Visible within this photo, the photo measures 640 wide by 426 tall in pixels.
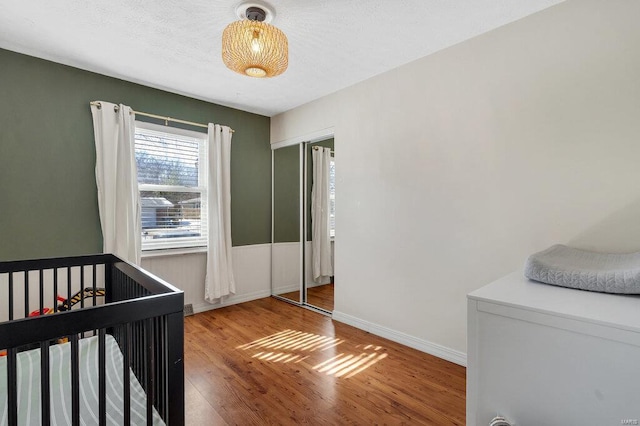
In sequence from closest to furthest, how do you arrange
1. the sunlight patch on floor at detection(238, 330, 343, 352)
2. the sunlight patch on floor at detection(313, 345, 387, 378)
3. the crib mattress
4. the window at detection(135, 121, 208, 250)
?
the crib mattress
the sunlight patch on floor at detection(313, 345, 387, 378)
the sunlight patch on floor at detection(238, 330, 343, 352)
the window at detection(135, 121, 208, 250)

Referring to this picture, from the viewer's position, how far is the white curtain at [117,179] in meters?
2.75

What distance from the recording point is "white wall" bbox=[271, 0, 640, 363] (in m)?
1.68

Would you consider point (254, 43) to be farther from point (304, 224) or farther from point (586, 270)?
point (304, 224)

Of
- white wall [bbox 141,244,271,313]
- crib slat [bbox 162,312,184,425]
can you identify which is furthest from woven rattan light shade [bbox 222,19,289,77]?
white wall [bbox 141,244,271,313]

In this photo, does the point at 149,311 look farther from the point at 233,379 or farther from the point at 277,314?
the point at 277,314

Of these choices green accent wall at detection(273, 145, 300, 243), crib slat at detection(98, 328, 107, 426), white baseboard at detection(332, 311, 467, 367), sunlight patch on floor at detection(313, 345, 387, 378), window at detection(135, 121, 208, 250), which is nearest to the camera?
crib slat at detection(98, 328, 107, 426)

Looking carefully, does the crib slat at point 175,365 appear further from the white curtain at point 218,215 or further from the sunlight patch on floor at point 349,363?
the white curtain at point 218,215

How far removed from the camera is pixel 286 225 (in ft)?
13.0

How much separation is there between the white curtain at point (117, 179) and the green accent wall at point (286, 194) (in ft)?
5.16

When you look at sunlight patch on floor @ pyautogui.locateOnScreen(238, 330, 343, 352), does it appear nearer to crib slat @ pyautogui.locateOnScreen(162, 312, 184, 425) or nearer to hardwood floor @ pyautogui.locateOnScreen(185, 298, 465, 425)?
hardwood floor @ pyautogui.locateOnScreen(185, 298, 465, 425)

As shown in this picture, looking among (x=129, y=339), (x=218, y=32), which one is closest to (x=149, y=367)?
(x=129, y=339)

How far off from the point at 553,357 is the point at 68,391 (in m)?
1.58

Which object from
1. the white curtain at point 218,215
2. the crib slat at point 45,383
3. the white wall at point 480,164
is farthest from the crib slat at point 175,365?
the white curtain at point 218,215

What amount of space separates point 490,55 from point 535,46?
260mm
